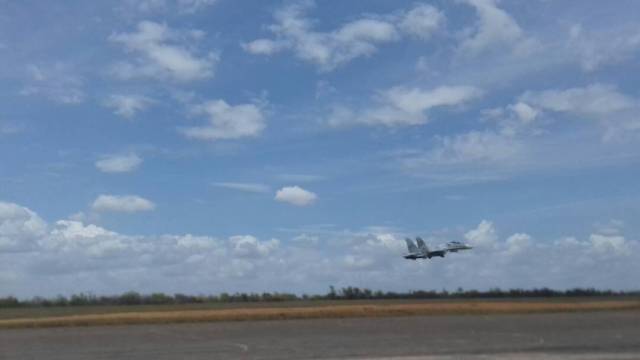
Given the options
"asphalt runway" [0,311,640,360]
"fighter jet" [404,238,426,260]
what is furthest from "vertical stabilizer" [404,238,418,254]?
"asphalt runway" [0,311,640,360]

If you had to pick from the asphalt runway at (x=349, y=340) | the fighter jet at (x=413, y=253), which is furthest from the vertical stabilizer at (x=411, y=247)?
the asphalt runway at (x=349, y=340)

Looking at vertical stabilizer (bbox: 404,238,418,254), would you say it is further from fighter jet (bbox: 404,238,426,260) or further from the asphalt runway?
the asphalt runway

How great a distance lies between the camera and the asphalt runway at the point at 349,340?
1106 inches

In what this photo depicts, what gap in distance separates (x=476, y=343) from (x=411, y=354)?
468 centimetres

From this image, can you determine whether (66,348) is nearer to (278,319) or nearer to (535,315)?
(278,319)

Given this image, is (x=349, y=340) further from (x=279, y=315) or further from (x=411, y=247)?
(x=411, y=247)

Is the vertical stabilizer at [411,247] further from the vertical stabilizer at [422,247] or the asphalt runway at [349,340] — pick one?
the asphalt runway at [349,340]

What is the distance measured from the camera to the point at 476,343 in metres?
31.3

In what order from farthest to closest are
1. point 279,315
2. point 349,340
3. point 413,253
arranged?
point 413,253
point 279,315
point 349,340

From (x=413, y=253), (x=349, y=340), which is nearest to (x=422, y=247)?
(x=413, y=253)

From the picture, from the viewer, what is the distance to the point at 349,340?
33688mm

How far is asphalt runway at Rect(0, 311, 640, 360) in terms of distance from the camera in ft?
92.2

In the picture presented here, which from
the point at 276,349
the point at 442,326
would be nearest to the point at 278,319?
the point at 442,326

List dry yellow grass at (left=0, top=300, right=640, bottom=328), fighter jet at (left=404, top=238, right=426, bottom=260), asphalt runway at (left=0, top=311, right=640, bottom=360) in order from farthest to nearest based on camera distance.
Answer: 1. fighter jet at (left=404, top=238, right=426, bottom=260)
2. dry yellow grass at (left=0, top=300, right=640, bottom=328)
3. asphalt runway at (left=0, top=311, right=640, bottom=360)
